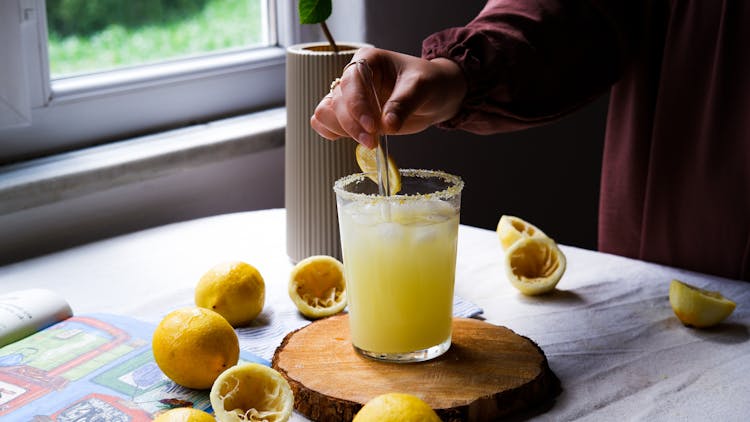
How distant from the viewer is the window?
1.46 meters

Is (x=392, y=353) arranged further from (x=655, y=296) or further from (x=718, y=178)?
(x=718, y=178)

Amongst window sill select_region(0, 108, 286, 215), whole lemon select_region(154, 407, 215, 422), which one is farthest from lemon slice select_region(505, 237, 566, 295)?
window sill select_region(0, 108, 286, 215)

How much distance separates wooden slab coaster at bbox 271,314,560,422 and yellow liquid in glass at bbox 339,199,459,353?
0.03 metres

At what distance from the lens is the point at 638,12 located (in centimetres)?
138

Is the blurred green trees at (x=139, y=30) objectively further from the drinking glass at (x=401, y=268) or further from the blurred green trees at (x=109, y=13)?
the drinking glass at (x=401, y=268)

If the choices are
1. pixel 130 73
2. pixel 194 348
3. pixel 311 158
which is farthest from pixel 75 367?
pixel 130 73

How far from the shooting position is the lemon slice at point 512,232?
119 centimetres

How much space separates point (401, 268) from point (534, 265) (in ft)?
1.05

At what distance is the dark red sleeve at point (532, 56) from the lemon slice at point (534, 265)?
0.62 ft

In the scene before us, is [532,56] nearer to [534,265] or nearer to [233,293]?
[534,265]

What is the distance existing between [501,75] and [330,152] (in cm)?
26

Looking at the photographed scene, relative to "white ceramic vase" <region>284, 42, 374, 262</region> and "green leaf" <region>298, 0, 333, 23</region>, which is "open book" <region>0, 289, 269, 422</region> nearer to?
"white ceramic vase" <region>284, 42, 374, 262</region>

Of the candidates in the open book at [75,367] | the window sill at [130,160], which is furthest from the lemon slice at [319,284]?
the window sill at [130,160]

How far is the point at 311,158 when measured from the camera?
1174mm
